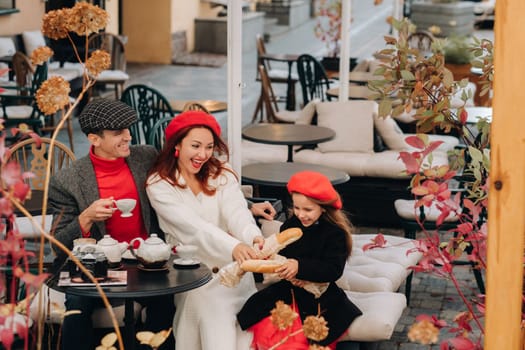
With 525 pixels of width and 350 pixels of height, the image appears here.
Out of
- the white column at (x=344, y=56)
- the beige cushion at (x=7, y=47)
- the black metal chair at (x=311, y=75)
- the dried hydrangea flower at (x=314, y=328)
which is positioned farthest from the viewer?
the beige cushion at (x=7, y=47)

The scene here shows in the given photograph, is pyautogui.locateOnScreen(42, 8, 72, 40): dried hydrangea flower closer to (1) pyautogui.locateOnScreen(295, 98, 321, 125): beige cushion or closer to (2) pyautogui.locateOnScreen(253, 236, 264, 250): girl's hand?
(2) pyautogui.locateOnScreen(253, 236, 264, 250): girl's hand

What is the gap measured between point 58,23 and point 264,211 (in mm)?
1528

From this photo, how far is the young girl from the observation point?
3.68 m

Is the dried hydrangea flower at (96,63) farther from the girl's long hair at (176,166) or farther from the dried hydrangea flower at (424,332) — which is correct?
the dried hydrangea flower at (424,332)

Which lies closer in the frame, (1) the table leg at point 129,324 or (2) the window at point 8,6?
(1) the table leg at point 129,324

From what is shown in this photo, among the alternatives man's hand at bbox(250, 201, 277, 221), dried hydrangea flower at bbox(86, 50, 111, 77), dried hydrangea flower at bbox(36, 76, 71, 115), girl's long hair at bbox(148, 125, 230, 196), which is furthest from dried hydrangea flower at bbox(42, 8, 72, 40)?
man's hand at bbox(250, 201, 277, 221)

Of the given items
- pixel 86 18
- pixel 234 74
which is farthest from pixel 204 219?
pixel 86 18

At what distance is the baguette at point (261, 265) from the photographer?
3.51 meters

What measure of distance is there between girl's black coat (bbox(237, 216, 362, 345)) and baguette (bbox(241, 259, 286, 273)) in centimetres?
19

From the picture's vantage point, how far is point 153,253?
3459mm

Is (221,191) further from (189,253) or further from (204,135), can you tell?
(189,253)

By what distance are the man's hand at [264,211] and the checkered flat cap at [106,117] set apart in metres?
0.78

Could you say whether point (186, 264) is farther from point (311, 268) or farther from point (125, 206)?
point (311, 268)

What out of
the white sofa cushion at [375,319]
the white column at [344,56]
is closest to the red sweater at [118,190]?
the white sofa cushion at [375,319]
